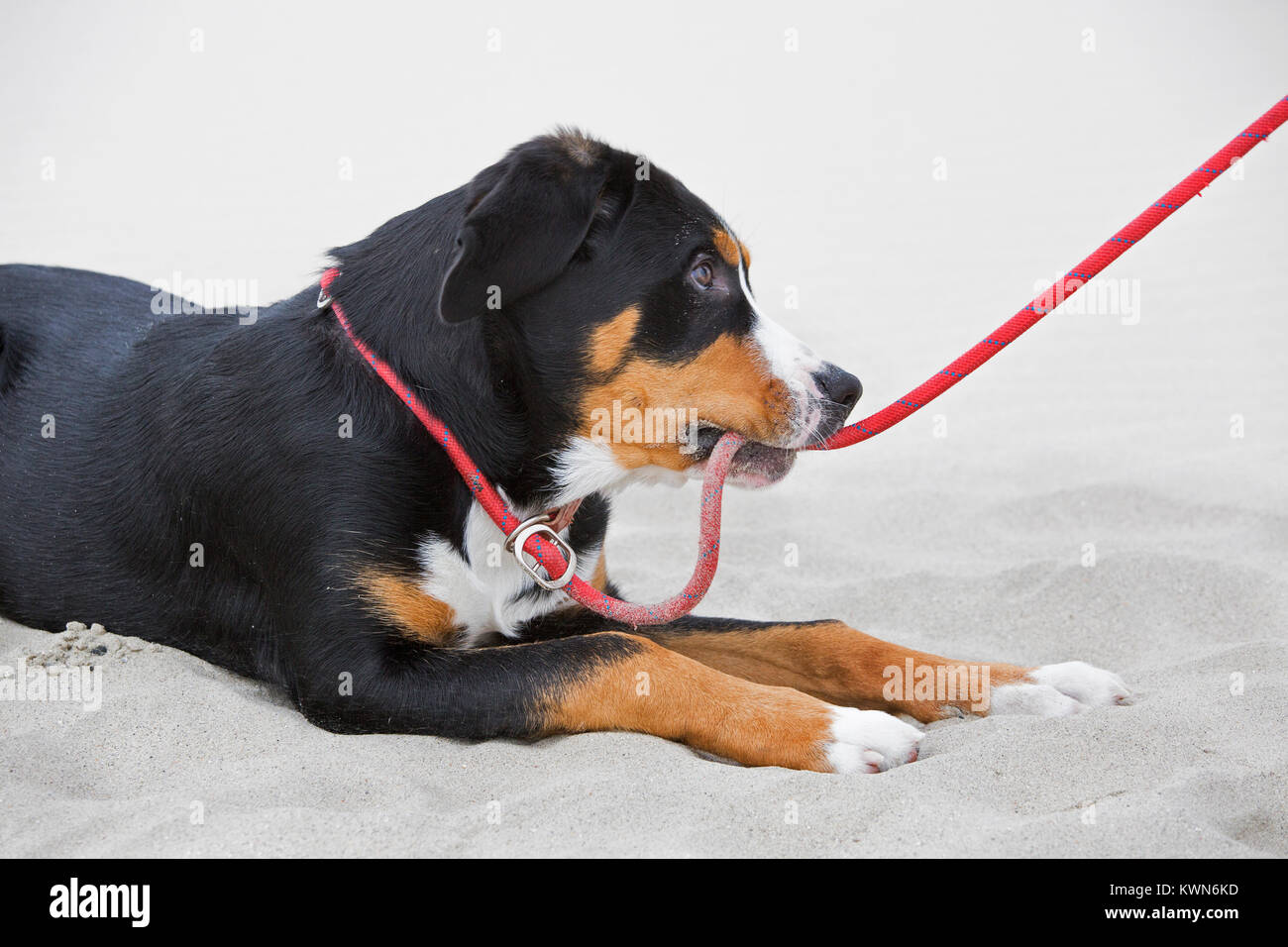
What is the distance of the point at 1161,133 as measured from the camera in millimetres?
12344

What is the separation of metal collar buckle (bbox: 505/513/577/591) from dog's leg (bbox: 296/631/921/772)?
26 cm

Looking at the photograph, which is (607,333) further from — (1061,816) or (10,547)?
(10,547)

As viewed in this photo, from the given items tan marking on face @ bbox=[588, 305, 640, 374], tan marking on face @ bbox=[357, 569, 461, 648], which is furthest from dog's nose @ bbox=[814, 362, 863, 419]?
tan marking on face @ bbox=[357, 569, 461, 648]

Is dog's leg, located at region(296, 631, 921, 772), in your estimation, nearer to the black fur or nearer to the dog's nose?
the black fur

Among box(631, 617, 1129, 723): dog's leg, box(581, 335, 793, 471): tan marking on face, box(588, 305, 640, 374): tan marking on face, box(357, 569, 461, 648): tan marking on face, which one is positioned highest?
box(588, 305, 640, 374): tan marking on face

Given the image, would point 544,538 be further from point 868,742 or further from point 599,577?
point 868,742

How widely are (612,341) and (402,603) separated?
909mm

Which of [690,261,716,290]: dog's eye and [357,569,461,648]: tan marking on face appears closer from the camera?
[357,569,461,648]: tan marking on face

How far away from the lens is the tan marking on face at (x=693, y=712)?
3293 mm

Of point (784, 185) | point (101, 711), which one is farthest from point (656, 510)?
point (784, 185)

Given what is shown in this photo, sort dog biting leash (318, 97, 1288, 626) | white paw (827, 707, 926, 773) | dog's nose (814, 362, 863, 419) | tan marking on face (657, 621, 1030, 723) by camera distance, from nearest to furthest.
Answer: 1. white paw (827, 707, 926, 773)
2. dog biting leash (318, 97, 1288, 626)
3. dog's nose (814, 362, 863, 419)
4. tan marking on face (657, 621, 1030, 723)

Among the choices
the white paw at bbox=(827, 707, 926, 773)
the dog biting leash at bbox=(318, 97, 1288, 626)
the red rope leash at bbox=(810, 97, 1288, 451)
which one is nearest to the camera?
the white paw at bbox=(827, 707, 926, 773)

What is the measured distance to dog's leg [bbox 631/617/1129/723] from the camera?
3746 millimetres

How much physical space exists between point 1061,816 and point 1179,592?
225 cm
